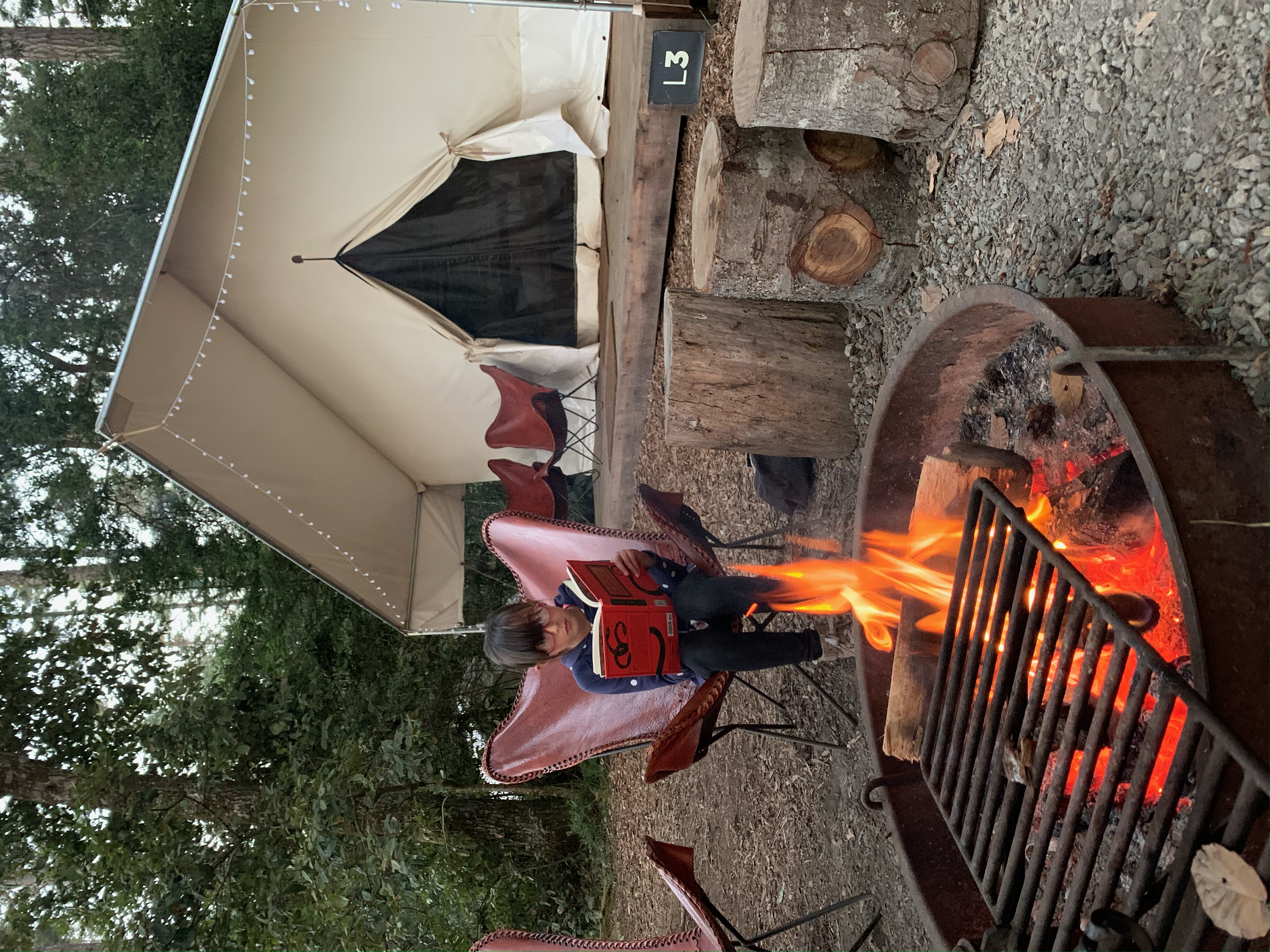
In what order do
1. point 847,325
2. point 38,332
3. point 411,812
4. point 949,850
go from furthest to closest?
1. point 38,332
2. point 411,812
3. point 847,325
4. point 949,850

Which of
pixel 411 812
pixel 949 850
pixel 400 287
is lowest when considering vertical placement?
pixel 411 812

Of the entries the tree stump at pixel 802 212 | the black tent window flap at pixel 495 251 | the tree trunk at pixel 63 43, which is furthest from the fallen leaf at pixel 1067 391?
the tree trunk at pixel 63 43

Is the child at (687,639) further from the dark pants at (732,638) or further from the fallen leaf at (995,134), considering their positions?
the fallen leaf at (995,134)

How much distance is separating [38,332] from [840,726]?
8799mm

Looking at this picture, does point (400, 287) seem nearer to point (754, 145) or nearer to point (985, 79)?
point (754, 145)

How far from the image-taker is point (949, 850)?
2.12m

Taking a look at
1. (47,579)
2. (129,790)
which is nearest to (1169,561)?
(129,790)

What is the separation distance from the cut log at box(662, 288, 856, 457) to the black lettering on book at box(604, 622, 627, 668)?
0.90 metres

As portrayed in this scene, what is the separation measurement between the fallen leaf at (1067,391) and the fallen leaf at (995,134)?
2.69 ft

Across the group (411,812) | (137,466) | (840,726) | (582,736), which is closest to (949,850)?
(840,726)

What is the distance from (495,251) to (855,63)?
3368 mm

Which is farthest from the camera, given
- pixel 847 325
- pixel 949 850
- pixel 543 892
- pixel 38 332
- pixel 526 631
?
pixel 38 332

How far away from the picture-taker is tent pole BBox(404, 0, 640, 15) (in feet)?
11.2

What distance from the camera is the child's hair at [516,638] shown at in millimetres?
2697
